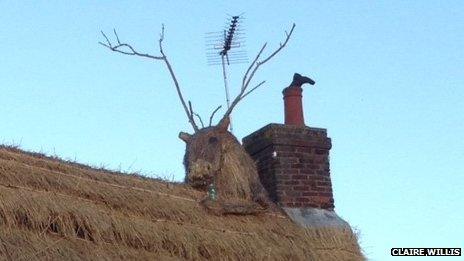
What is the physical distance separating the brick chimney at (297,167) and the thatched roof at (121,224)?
1.40 feet

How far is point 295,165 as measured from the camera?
35.0ft

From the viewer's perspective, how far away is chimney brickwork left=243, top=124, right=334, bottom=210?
34.5 ft

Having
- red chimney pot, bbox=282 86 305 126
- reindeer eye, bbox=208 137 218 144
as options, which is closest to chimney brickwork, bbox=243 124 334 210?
red chimney pot, bbox=282 86 305 126

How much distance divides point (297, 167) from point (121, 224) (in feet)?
9.59

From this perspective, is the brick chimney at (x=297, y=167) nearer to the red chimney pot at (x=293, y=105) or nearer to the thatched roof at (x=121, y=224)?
the red chimney pot at (x=293, y=105)

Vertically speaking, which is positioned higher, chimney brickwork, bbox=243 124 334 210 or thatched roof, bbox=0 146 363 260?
chimney brickwork, bbox=243 124 334 210

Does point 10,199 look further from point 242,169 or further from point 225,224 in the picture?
point 242,169

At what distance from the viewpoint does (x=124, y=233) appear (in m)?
8.30

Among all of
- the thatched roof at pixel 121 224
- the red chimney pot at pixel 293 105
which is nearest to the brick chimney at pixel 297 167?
the red chimney pot at pixel 293 105

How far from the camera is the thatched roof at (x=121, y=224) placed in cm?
775

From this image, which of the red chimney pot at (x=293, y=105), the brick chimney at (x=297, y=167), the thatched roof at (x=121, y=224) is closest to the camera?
the thatched roof at (x=121, y=224)

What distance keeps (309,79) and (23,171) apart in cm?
414

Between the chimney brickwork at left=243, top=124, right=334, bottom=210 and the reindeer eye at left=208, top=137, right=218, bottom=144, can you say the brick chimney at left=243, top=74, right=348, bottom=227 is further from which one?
the reindeer eye at left=208, top=137, right=218, bottom=144

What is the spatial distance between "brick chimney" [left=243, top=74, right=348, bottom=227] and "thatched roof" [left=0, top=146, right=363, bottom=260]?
0.43 m
